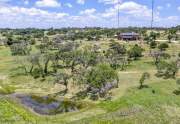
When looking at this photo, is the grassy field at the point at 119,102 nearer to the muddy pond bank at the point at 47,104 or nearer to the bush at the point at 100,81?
the bush at the point at 100,81

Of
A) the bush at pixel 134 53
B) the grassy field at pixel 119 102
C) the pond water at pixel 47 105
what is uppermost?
the bush at pixel 134 53

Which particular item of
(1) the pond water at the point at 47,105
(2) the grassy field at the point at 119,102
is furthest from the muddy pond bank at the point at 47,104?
(2) the grassy field at the point at 119,102

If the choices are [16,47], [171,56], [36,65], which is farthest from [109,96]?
[16,47]

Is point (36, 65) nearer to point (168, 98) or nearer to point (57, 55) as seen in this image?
point (57, 55)

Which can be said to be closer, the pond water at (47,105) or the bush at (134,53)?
the pond water at (47,105)

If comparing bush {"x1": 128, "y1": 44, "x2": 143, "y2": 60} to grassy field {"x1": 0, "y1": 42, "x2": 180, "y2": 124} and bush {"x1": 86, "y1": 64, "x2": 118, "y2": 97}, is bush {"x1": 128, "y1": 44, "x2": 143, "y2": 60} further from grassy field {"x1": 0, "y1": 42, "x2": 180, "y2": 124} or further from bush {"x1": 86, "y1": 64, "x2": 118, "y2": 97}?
bush {"x1": 86, "y1": 64, "x2": 118, "y2": 97}

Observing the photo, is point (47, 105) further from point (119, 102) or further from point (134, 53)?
point (134, 53)

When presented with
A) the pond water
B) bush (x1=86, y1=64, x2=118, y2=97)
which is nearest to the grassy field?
bush (x1=86, y1=64, x2=118, y2=97)
